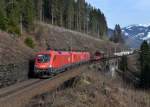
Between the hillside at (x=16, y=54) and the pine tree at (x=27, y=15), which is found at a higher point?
the pine tree at (x=27, y=15)

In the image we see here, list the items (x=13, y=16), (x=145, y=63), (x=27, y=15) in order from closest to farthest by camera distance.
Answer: (x=13, y=16) → (x=27, y=15) → (x=145, y=63)

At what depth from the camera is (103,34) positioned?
190 m

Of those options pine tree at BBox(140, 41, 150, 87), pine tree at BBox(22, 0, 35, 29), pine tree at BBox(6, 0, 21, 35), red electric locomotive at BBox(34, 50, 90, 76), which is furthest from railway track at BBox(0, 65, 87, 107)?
pine tree at BBox(140, 41, 150, 87)

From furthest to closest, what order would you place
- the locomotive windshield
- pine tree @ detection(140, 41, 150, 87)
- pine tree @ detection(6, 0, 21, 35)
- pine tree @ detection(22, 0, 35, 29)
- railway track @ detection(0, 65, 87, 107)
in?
pine tree @ detection(140, 41, 150, 87)
pine tree @ detection(22, 0, 35, 29)
pine tree @ detection(6, 0, 21, 35)
the locomotive windshield
railway track @ detection(0, 65, 87, 107)

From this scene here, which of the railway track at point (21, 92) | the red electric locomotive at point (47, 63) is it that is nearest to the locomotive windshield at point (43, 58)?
the red electric locomotive at point (47, 63)

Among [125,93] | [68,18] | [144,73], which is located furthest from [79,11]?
[125,93]

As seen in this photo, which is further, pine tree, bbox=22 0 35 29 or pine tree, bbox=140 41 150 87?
pine tree, bbox=140 41 150 87

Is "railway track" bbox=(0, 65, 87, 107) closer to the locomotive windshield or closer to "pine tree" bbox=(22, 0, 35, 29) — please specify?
the locomotive windshield

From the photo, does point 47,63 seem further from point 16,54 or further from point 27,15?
point 27,15

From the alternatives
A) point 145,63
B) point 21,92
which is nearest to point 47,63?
point 21,92

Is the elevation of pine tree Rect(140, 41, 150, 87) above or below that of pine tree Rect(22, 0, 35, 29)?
below

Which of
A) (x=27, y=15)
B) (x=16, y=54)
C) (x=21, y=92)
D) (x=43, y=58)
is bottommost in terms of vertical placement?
(x=21, y=92)

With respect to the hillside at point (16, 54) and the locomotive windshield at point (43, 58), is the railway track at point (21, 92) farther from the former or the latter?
the locomotive windshield at point (43, 58)

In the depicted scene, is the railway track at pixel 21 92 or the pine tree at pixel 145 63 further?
the pine tree at pixel 145 63
